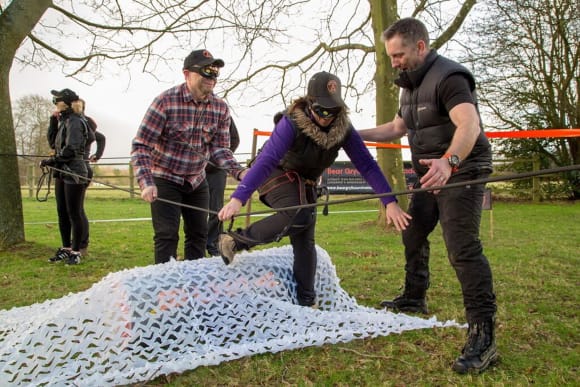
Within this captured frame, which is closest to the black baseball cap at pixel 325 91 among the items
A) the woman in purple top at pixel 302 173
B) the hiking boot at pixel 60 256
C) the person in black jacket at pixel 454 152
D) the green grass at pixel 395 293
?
the woman in purple top at pixel 302 173

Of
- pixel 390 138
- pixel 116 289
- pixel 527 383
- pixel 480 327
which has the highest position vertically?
pixel 390 138

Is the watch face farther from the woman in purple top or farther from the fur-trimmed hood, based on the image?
the fur-trimmed hood

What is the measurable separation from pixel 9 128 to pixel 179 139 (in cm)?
353

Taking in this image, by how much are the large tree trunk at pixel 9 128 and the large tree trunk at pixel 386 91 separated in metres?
4.98

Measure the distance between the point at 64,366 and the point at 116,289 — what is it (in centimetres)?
43

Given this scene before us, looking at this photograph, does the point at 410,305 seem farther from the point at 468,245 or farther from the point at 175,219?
the point at 175,219

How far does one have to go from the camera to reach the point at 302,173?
126 inches

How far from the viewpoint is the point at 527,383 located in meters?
2.29

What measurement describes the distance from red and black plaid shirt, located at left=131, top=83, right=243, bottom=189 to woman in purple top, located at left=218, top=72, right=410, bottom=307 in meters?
0.60

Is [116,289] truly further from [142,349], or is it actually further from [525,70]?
[525,70]

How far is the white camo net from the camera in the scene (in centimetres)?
230

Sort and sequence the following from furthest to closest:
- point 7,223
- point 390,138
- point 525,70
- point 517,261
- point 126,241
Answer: point 525,70, point 126,241, point 7,223, point 517,261, point 390,138

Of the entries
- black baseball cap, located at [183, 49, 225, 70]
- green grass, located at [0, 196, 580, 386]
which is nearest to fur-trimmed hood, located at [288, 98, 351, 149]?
black baseball cap, located at [183, 49, 225, 70]

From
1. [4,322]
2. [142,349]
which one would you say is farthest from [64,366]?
[4,322]
